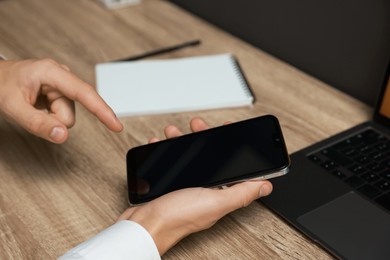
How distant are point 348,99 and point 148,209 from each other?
52cm

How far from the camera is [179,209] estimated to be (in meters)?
0.62

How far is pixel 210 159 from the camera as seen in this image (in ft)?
2.29

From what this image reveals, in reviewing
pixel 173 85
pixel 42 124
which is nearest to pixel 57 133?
pixel 42 124

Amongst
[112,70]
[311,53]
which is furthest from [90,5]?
[311,53]

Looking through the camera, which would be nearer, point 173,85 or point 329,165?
point 329,165

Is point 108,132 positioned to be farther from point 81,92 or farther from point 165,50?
point 165,50

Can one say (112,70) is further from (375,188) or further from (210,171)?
(375,188)

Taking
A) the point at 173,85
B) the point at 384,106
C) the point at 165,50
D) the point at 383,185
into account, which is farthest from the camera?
the point at 165,50

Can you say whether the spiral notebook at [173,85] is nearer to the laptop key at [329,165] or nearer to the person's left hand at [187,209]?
the laptop key at [329,165]

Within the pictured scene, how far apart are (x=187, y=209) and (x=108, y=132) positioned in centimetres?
32

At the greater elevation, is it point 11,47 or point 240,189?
point 240,189

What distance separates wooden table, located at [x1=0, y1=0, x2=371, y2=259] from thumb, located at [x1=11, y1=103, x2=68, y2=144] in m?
0.11

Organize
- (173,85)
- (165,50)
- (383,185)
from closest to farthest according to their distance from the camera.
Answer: (383,185) → (173,85) → (165,50)

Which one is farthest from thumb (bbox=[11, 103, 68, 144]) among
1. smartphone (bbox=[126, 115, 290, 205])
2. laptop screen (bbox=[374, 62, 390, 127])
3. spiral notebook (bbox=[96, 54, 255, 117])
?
laptop screen (bbox=[374, 62, 390, 127])
